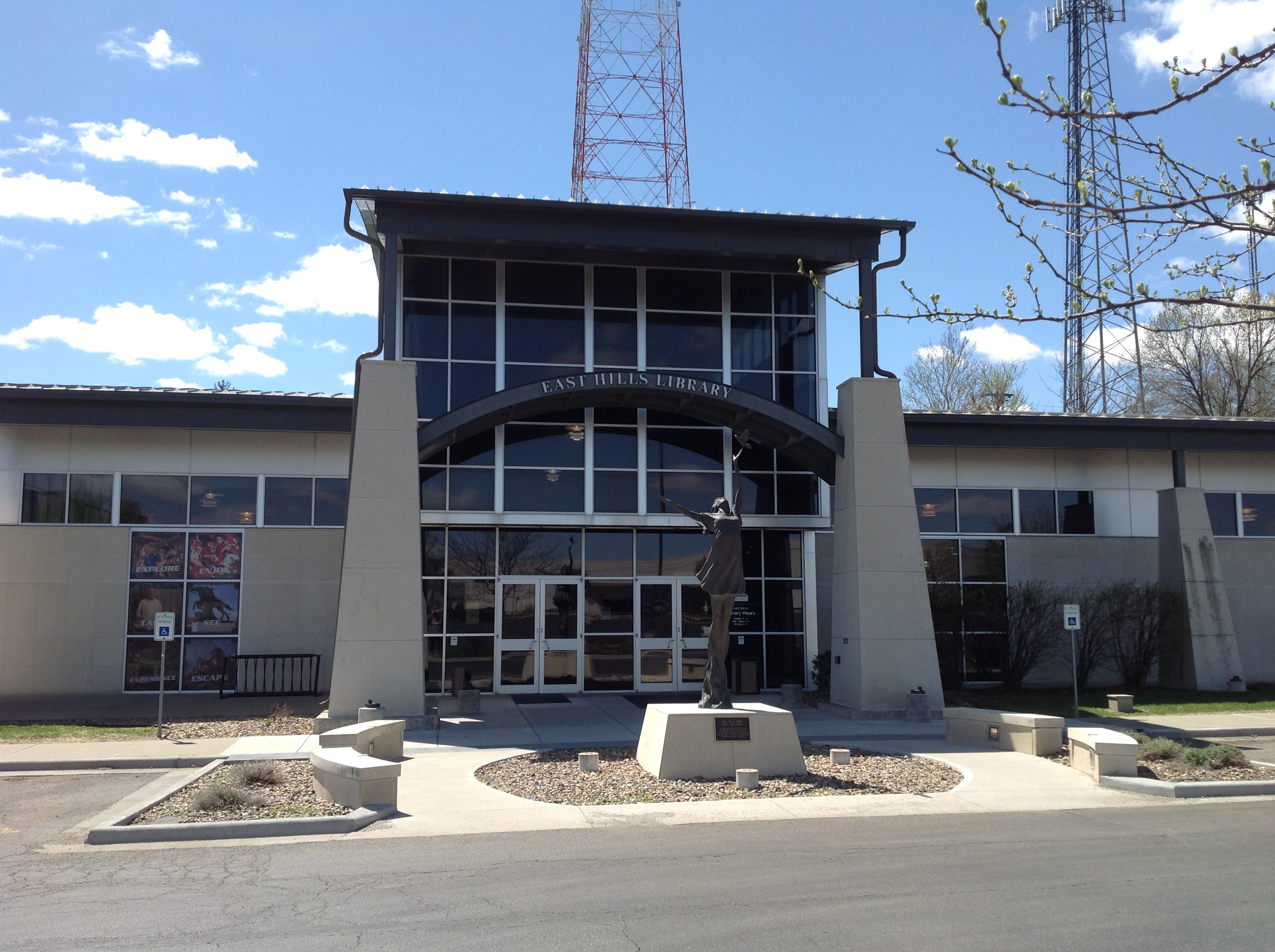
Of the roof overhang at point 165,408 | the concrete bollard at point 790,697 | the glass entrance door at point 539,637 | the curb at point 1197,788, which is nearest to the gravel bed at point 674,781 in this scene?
the curb at point 1197,788

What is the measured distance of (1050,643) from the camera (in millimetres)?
21812

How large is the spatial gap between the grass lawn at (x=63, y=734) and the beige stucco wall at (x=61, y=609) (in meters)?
4.28

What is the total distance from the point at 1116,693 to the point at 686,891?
1713 centimetres

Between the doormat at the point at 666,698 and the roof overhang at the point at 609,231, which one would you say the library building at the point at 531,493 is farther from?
the doormat at the point at 666,698

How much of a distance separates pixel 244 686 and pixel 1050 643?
1698 cm

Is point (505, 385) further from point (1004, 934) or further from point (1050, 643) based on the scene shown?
point (1004, 934)

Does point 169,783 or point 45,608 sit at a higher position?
point 45,608

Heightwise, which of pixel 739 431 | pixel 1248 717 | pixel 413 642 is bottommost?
pixel 1248 717

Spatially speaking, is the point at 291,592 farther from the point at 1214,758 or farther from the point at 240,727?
the point at 1214,758

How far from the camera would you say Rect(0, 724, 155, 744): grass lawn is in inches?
581

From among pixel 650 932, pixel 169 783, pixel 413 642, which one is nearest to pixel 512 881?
pixel 650 932

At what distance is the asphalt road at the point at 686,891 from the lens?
627 centimetres

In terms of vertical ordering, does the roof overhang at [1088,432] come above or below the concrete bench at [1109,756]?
above

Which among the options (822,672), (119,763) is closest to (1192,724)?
(822,672)
